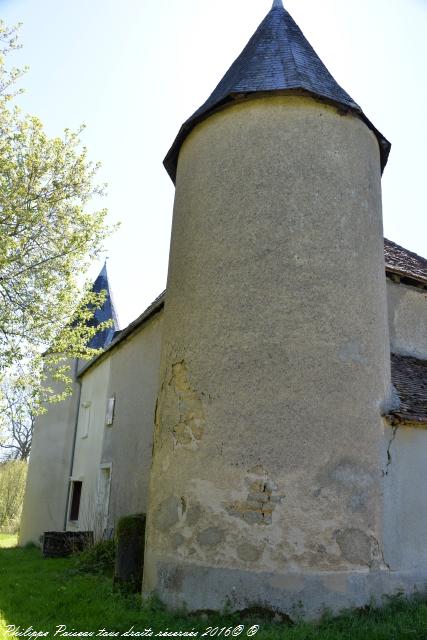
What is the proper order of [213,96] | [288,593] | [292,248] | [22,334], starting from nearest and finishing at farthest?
[288,593] < [292,248] < [213,96] < [22,334]

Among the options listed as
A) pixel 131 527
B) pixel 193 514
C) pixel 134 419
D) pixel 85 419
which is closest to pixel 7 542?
pixel 85 419

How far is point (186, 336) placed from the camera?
7.72m

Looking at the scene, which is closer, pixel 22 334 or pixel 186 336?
pixel 186 336

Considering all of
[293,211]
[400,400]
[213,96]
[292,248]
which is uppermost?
[213,96]

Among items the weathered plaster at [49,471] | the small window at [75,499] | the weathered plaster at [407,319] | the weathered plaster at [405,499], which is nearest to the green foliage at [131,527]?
the weathered plaster at [405,499]

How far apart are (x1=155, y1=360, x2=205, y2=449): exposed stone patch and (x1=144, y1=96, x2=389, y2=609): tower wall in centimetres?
3

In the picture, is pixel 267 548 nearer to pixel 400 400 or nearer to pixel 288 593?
pixel 288 593

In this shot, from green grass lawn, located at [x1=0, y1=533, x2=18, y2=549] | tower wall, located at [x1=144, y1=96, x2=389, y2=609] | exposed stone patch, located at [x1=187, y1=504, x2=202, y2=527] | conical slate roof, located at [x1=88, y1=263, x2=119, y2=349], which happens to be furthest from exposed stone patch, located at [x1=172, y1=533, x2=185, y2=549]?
green grass lawn, located at [x1=0, y1=533, x2=18, y2=549]

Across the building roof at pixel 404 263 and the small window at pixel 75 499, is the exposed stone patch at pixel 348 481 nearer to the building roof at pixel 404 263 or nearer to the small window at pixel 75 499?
the building roof at pixel 404 263

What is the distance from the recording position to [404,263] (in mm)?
11734

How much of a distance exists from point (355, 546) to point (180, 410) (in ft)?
9.04

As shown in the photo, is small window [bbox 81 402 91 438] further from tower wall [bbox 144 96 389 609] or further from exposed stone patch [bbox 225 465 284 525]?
exposed stone patch [bbox 225 465 284 525]

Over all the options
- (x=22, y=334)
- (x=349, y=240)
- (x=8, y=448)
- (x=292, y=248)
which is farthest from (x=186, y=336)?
(x=8, y=448)

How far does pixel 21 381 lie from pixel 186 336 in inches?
264
